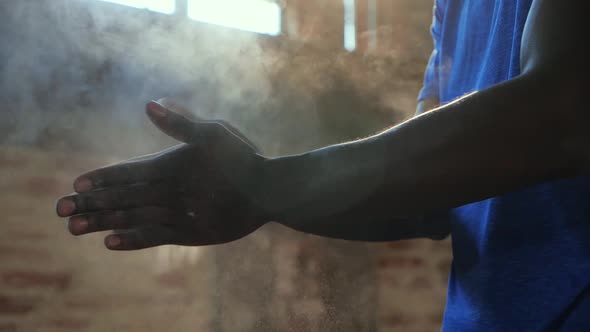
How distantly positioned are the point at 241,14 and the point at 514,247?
1.05m

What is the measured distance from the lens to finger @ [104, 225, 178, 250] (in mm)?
617

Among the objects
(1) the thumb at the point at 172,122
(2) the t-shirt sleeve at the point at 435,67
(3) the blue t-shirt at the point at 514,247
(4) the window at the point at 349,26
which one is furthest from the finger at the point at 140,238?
(4) the window at the point at 349,26

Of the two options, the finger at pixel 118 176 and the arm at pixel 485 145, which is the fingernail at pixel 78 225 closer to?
the finger at pixel 118 176

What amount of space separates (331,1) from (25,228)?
1072 millimetres

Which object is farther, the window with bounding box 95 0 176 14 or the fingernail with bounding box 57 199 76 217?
the window with bounding box 95 0 176 14

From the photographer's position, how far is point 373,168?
0.52 metres

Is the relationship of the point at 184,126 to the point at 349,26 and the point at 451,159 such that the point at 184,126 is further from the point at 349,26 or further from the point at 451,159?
the point at 349,26

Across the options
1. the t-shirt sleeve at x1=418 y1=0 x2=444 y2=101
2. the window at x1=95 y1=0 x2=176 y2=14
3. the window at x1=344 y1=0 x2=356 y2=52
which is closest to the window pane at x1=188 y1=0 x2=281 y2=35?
the window at x1=95 y1=0 x2=176 y2=14

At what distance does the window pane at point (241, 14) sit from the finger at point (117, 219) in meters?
0.87

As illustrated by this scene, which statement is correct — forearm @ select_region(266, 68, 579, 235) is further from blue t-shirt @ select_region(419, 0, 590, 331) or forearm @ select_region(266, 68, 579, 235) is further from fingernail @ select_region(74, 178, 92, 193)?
fingernail @ select_region(74, 178, 92, 193)

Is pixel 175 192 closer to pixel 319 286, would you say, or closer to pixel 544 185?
pixel 544 185

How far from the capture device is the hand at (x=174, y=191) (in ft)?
1.94

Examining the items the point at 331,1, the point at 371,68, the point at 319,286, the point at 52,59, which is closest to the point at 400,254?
the point at 319,286

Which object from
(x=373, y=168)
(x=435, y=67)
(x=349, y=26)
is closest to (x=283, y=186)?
(x=373, y=168)
